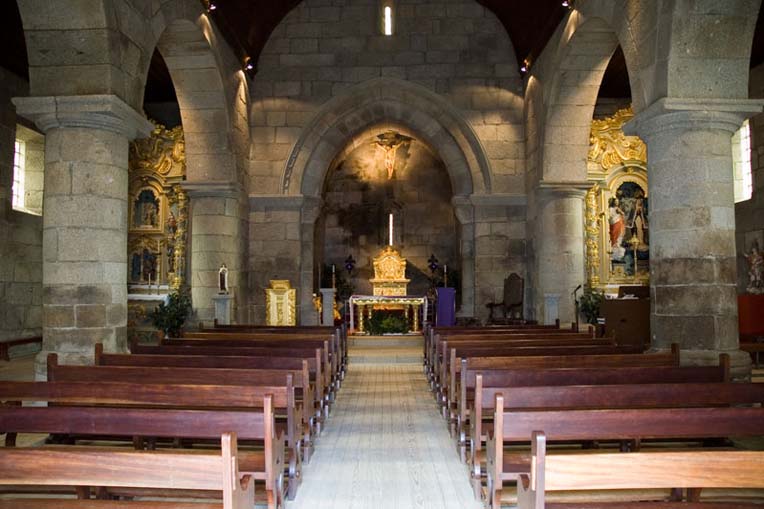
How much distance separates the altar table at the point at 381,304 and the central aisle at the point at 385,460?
5694 millimetres

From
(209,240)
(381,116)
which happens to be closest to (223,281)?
(209,240)

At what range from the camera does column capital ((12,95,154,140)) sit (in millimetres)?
6430

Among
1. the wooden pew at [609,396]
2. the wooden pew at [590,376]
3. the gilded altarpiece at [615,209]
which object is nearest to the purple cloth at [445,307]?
the gilded altarpiece at [615,209]

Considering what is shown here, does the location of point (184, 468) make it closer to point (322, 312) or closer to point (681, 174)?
point (681, 174)

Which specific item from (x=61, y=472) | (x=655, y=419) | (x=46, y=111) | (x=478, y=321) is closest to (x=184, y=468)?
(x=61, y=472)

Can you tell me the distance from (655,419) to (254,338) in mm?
5348

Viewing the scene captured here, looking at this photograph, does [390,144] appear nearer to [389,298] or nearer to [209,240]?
[389,298]

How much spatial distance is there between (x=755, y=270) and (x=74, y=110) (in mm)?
10216

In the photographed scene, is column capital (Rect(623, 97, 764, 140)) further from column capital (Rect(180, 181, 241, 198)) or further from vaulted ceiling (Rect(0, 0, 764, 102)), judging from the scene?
column capital (Rect(180, 181, 241, 198))

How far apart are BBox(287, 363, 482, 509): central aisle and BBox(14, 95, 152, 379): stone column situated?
2.57m

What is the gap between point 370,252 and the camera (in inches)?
705

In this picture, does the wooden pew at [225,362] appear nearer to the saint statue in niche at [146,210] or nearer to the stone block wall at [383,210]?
the saint statue in niche at [146,210]

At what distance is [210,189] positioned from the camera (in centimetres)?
1177

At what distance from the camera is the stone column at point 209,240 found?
11.7m
